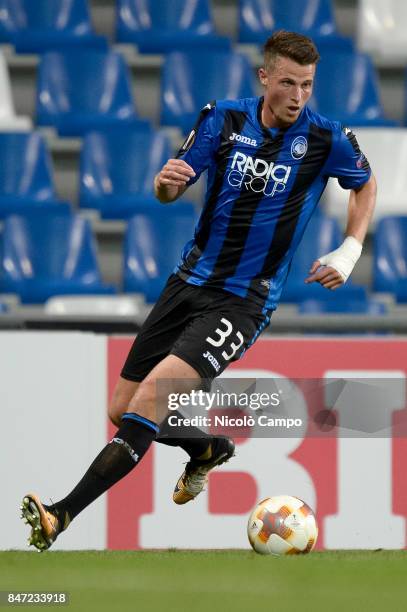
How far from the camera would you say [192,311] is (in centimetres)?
534

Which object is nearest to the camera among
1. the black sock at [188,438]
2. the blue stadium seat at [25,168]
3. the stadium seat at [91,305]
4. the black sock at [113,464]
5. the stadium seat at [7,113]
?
the black sock at [113,464]

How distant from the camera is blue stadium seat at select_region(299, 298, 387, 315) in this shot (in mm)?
7711

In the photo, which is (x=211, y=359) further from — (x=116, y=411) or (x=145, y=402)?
(x=116, y=411)

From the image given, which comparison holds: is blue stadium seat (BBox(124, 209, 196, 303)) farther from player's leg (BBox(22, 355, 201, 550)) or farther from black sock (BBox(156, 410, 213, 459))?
player's leg (BBox(22, 355, 201, 550))

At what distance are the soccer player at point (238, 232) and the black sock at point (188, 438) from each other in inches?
0.4

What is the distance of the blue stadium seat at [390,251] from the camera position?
29.0ft

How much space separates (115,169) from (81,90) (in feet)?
2.98

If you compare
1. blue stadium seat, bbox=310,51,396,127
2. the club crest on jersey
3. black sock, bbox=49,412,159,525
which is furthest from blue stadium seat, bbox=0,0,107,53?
black sock, bbox=49,412,159,525

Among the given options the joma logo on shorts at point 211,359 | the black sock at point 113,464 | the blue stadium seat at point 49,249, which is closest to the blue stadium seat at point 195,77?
the blue stadium seat at point 49,249

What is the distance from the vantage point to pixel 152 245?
865 cm

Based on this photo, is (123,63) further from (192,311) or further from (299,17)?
(192,311)

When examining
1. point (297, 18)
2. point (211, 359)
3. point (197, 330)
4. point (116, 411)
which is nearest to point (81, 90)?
point (297, 18)

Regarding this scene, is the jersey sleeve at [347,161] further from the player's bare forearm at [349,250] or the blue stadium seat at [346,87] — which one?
the blue stadium seat at [346,87]

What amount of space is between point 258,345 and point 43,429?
3.69 feet
